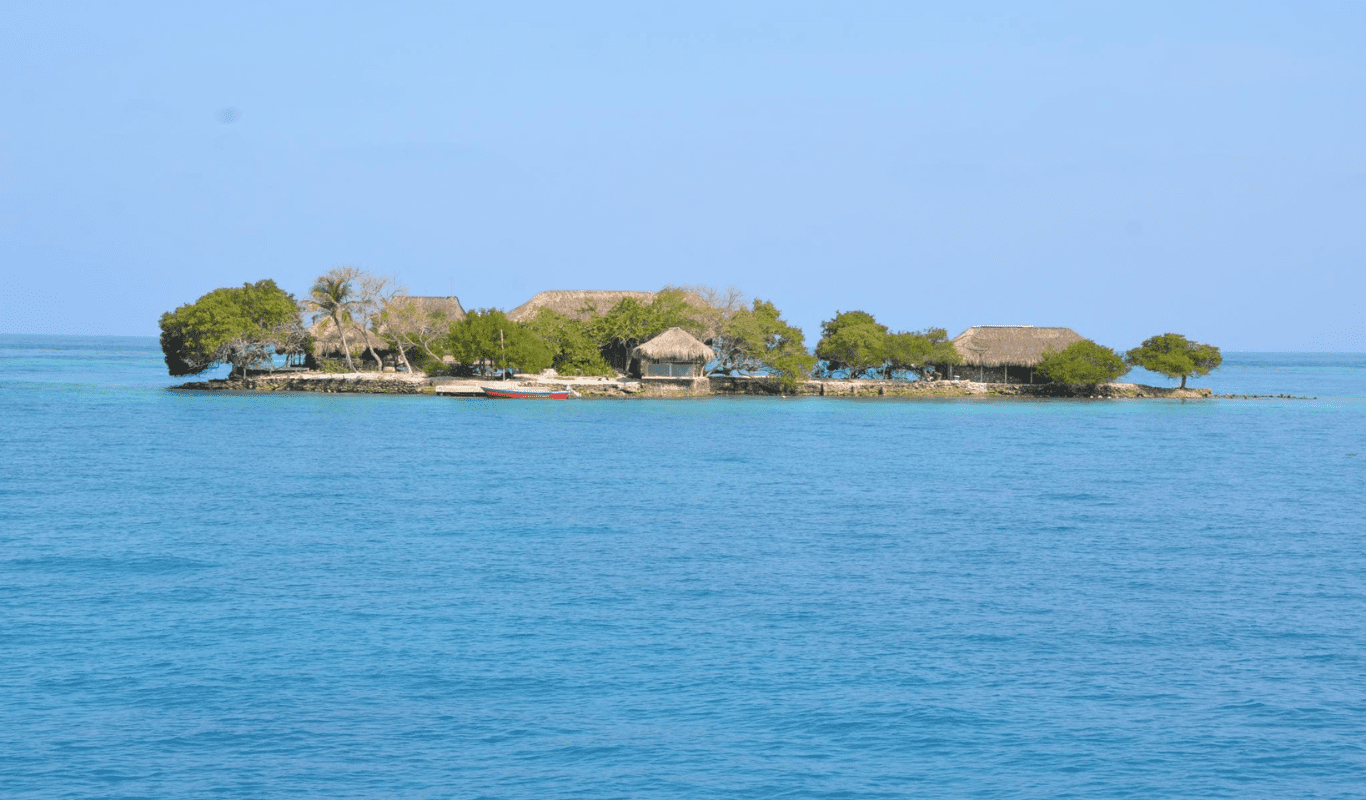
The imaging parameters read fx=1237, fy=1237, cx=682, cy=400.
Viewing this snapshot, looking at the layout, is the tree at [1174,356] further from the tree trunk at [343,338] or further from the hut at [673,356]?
the tree trunk at [343,338]

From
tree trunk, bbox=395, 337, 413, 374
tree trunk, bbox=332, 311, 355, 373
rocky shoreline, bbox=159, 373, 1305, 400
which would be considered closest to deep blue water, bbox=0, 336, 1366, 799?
rocky shoreline, bbox=159, 373, 1305, 400

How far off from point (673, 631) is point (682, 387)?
4630cm

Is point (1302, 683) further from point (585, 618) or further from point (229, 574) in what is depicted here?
point (229, 574)

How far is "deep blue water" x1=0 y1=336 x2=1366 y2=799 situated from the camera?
1195 cm

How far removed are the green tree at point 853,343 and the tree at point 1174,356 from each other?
13.6 m

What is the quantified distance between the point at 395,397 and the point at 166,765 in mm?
49142

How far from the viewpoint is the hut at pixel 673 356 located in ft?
203

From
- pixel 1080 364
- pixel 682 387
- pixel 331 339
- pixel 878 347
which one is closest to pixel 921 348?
pixel 878 347

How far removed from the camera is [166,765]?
11.7 m

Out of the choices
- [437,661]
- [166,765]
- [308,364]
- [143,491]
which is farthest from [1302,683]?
A: [308,364]

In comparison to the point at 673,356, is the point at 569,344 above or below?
above

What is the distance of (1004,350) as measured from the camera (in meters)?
65.8

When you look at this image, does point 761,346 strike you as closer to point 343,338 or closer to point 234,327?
point 343,338

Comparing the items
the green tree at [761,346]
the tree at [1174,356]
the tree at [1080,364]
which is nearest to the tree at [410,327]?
the green tree at [761,346]
